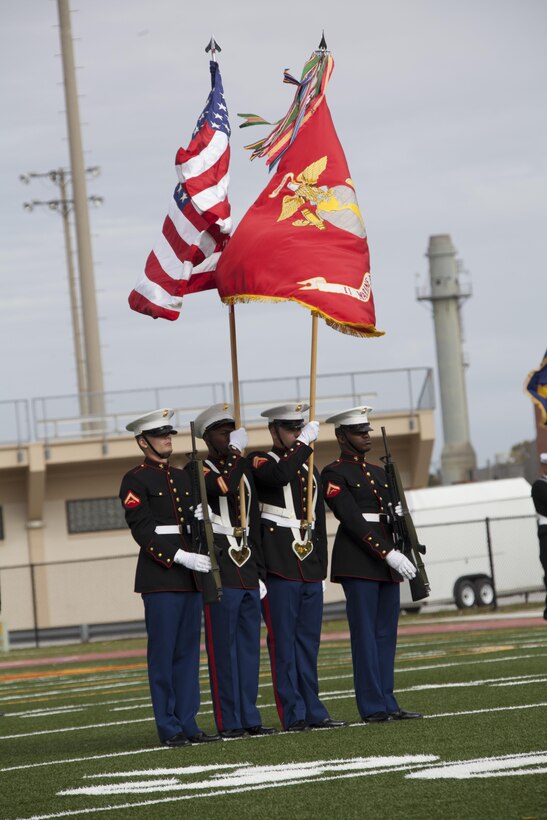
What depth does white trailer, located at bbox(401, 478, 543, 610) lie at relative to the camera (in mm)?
28531

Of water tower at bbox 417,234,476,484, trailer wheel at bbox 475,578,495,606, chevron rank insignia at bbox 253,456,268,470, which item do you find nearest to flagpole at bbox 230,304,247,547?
chevron rank insignia at bbox 253,456,268,470

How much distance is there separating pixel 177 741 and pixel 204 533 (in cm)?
121

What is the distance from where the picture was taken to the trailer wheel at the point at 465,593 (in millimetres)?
28344

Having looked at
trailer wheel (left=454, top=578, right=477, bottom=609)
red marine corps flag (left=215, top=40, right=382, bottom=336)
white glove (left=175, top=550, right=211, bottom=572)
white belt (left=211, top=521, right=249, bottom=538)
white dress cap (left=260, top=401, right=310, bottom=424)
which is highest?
red marine corps flag (left=215, top=40, right=382, bottom=336)

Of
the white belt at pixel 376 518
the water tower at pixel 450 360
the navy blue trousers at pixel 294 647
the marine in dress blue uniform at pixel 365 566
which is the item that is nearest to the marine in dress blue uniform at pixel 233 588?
the navy blue trousers at pixel 294 647

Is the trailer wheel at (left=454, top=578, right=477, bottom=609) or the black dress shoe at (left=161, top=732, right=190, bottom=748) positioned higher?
the black dress shoe at (left=161, top=732, right=190, bottom=748)

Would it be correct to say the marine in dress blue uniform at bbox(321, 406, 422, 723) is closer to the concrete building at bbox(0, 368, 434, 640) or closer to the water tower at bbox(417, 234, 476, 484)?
the concrete building at bbox(0, 368, 434, 640)

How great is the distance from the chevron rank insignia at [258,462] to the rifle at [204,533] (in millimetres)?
325

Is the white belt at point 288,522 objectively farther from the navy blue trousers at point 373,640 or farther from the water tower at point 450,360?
the water tower at point 450,360

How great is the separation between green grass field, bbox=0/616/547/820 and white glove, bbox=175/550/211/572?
1.00 metres

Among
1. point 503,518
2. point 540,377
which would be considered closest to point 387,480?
point 540,377

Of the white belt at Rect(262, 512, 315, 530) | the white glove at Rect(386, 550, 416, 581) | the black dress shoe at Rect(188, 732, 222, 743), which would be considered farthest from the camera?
the white belt at Rect(262, 512, 315, 530)

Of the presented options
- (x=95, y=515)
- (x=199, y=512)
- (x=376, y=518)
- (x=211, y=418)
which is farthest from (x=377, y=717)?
(x=95, y=515)

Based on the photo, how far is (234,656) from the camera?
924 centimetres
